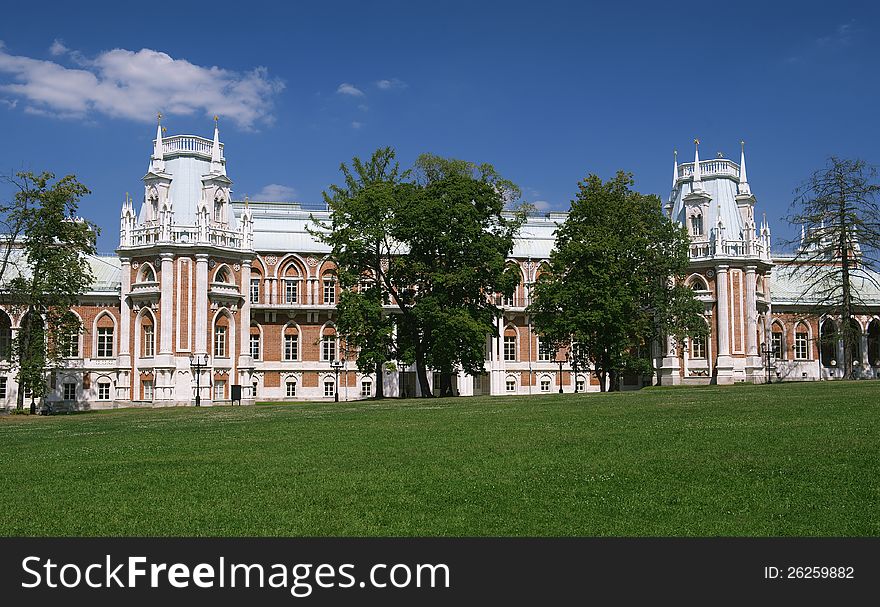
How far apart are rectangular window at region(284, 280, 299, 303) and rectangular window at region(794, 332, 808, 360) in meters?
35.7

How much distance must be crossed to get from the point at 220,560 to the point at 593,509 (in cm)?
439

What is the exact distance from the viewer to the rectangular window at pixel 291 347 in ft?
210

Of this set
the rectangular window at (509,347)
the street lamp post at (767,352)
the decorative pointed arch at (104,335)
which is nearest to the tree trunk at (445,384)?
the rectangular window at (509,347)

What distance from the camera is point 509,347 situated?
67.4m

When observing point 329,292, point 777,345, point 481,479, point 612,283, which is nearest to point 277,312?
point 329,292

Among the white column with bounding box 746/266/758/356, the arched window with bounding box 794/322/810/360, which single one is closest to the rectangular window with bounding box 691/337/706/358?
the white column with bounding box 746/266/758/356

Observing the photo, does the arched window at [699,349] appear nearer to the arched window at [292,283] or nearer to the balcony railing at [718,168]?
the balcony railing at [718,168]

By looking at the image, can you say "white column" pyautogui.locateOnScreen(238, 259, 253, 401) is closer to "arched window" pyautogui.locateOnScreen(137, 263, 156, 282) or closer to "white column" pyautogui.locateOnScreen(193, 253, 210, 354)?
"white column" pyautogui.locateOnScreen(193, 253, 210, 354)

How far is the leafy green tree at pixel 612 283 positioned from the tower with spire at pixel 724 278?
6819mm

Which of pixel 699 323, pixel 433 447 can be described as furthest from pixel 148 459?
pixel 699 323

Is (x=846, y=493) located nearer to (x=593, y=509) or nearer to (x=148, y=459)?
(x=593, y=509)

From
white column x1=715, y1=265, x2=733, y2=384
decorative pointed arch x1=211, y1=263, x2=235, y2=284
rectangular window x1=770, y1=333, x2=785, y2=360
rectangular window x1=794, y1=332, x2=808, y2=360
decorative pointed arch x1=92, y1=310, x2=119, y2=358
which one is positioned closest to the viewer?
decorative pointed arch x1=211, y1=263, x2=235, y2=284

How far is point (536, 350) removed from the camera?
67375 mm

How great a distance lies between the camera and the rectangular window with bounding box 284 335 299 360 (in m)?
64.0
